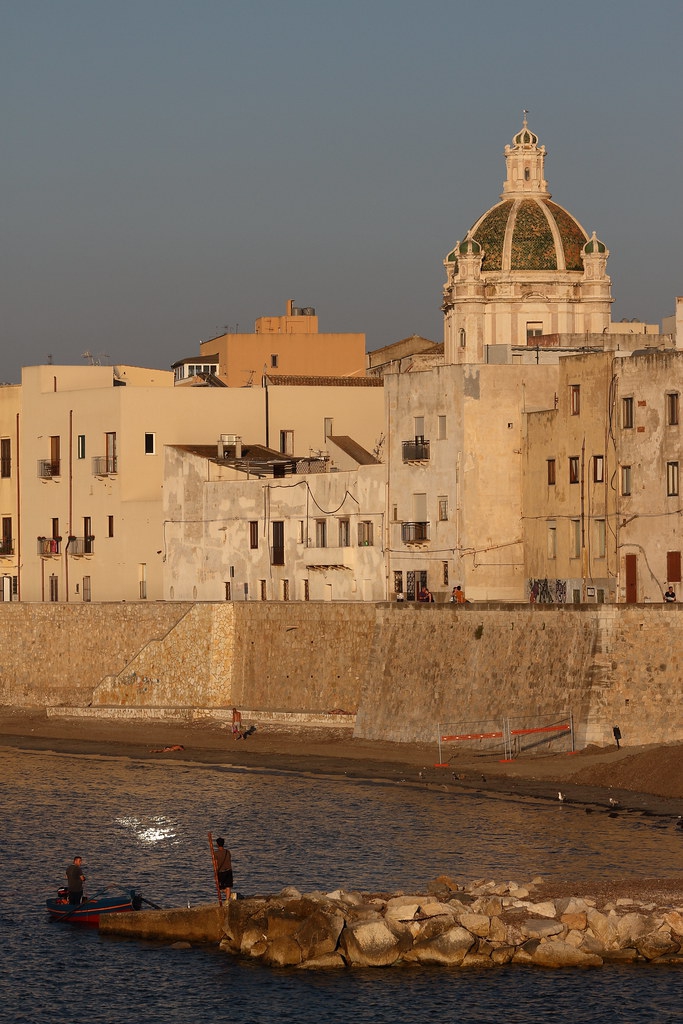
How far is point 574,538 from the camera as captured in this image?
6147 centimetres


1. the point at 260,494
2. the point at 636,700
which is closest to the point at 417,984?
the point at 636,700

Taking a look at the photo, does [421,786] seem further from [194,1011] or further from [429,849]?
[194,1011]

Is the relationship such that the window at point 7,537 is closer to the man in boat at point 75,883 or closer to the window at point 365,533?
the window at point 365,533

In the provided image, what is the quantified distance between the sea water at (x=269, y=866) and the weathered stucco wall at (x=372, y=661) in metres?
4.25

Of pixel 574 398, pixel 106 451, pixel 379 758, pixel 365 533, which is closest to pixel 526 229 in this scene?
pixel 106 451

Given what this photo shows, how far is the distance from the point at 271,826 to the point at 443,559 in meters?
17.5

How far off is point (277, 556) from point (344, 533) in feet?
10.4

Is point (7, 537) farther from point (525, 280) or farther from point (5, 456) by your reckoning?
point (525, 280)

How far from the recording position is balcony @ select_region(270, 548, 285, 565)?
69875mm

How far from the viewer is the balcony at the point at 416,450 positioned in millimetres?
64875

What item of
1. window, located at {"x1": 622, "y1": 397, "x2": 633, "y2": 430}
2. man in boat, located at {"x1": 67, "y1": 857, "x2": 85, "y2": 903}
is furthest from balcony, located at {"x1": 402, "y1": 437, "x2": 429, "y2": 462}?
man in boat, located at {"x1": 67, "y1": 857, "x2": 85, "y2": 903}

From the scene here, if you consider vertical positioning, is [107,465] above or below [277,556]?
above

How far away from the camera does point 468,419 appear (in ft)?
209

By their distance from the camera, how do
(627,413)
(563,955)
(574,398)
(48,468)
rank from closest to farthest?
(563,955) < (627,413) < (574,398) < (48,468)
